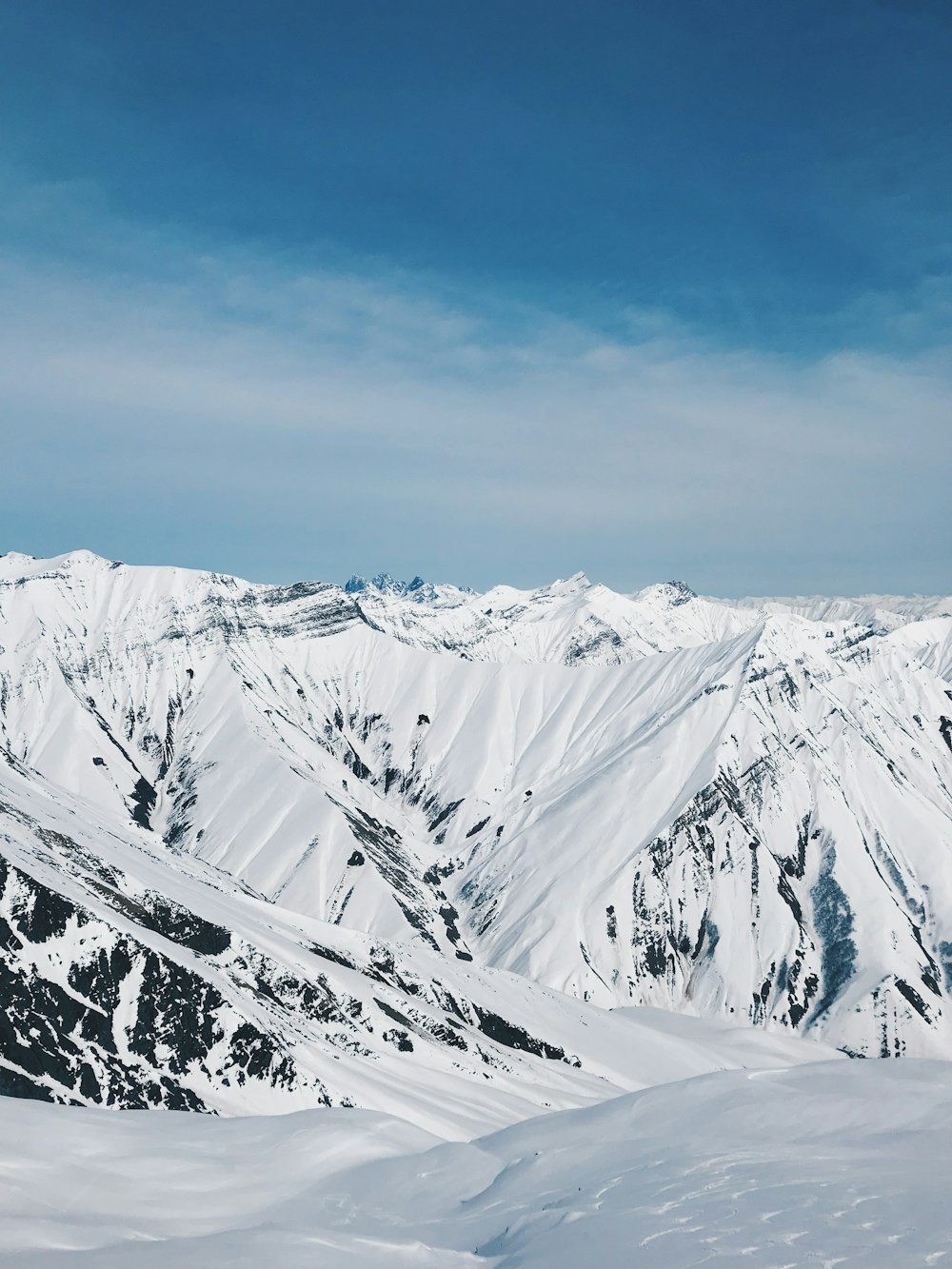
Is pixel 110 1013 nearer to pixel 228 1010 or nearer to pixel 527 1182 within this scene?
pixel 228 1010

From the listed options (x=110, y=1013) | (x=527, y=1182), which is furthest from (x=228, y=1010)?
(x=527, y=1182)

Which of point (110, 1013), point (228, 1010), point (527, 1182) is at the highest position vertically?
point (527, 1182)

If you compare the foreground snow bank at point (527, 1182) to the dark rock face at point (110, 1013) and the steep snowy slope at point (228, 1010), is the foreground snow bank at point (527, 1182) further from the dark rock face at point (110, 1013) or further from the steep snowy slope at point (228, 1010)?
the steep snowy slope at point (228, 1010)

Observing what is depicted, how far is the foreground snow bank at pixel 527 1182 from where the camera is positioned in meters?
23.0

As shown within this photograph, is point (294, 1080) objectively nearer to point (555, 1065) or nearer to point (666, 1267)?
point (555, 1065)

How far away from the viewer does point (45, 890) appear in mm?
83312

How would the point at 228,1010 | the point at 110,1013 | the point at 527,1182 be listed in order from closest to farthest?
the point at 527,1182 → the point at 110,1013 → the point at 228,1010

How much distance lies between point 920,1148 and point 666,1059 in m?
123

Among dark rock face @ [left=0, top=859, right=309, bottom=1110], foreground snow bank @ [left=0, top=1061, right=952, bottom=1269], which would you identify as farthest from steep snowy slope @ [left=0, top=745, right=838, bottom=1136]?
foreground snow bank @ [left=0, top=1061, right=952, bottom=1269]

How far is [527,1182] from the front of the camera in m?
30.1

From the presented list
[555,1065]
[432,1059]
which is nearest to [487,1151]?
[432,1059]

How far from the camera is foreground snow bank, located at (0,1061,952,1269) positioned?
2303 centimetres

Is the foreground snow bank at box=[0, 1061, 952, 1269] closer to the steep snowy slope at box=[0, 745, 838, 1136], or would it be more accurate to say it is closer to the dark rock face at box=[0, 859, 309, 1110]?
the dark rock face at box=[0, 859, 309, 1110]

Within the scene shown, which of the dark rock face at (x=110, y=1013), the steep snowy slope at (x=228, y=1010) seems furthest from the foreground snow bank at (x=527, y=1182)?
the steep snowy slope at (x=228, y=1010)
